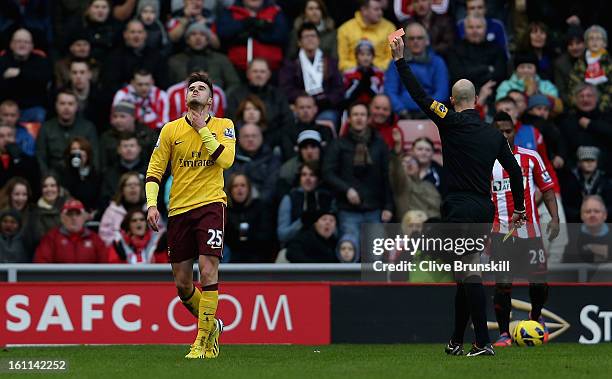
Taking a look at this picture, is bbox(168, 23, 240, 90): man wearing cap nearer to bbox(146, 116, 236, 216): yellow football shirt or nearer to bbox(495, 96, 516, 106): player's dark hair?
bbox(495, 96, 516, 106): player's dark hair

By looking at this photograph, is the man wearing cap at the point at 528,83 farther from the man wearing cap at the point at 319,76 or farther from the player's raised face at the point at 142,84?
the player's raised face at the point at 142,84

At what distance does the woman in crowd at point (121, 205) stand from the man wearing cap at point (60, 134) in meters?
0.93

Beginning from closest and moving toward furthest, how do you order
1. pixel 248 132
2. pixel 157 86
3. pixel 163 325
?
pixel 163 325
pixel 248 132
pixel 157 86

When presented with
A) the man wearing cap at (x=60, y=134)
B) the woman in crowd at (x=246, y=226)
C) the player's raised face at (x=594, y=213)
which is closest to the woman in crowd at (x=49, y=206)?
the man wearing cap at (x=60, y=134)

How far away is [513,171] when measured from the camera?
449 inches

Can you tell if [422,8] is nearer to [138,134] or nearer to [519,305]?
[138,134]

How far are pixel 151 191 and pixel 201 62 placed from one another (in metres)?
6.53

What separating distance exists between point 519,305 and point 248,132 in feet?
12.7

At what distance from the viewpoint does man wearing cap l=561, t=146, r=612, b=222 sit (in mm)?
16797

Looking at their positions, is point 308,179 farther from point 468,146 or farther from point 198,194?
point 468,146

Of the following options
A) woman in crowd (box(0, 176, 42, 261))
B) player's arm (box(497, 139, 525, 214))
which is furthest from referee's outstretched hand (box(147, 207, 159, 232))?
woman in crowd (box(0, 176, 42, 261))

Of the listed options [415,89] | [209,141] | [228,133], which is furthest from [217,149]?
[415,89]

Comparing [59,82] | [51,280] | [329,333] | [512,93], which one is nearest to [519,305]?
[329,333]

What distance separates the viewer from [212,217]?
11.3 meters
